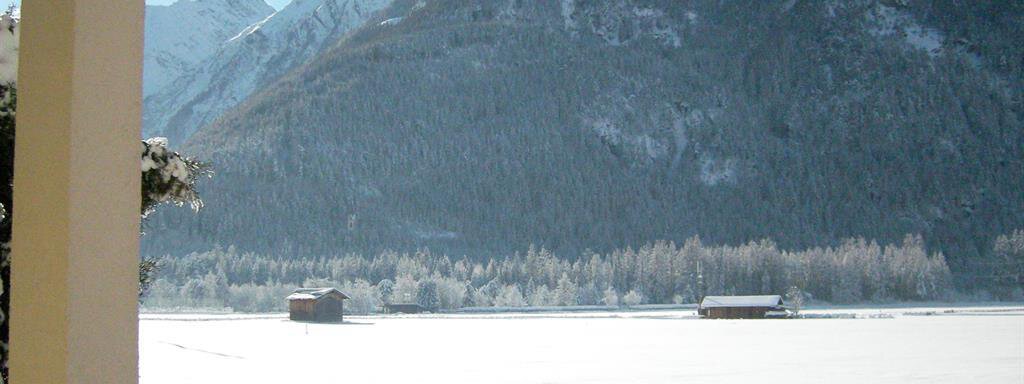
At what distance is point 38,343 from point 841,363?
1259 inches

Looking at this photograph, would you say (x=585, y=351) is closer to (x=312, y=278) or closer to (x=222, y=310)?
(x=222, y=310)

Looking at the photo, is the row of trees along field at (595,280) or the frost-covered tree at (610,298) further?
the frost-covered tree at (610,298)

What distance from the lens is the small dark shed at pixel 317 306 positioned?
3489 inches

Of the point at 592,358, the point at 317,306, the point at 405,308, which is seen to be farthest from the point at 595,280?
the point at 592,358

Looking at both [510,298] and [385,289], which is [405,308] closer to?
[510,298]

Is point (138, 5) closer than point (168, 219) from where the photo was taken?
Yes

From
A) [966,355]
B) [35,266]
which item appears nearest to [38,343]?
[35,266]

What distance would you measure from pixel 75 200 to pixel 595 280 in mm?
144465

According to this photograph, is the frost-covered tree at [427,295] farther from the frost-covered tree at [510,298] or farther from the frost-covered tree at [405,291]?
the frost-covered tree at [510,298]

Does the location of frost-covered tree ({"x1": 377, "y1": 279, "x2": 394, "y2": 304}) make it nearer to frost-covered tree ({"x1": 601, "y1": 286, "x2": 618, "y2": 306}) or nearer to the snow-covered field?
frost-covered tree ({"x1": 601, "y1": 286, "x2": 618, "y2": 306})

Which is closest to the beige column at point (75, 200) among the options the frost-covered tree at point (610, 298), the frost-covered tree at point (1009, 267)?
the frost-covered tree at point (610, 298)

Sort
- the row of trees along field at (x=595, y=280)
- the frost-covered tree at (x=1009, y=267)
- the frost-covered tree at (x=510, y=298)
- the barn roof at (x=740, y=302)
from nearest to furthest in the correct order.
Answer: the barn roof at (x=740, y=302)
the frost-covered tree at (x=510, y=298)
the row of trees along field at (x=595, y=280)
the frost-covered tree at (x=1009, y=267)

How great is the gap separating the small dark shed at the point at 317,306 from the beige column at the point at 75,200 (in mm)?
84924

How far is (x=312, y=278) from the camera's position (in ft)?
490
